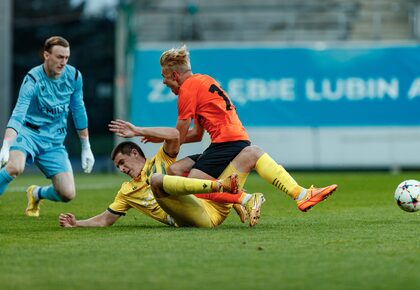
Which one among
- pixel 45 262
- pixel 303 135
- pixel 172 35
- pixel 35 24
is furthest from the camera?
pixel 35 24

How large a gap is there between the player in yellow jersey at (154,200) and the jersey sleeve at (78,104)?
1391mm

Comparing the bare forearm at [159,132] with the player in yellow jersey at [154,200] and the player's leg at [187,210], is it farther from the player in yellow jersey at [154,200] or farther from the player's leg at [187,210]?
the player's leg at [187,210]

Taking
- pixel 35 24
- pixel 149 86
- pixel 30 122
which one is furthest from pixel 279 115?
pixel 30 122

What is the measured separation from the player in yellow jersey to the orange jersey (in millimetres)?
318

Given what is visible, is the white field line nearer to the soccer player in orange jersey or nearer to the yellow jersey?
the yellow jersey

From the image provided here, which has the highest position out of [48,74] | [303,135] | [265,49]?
[48,74]

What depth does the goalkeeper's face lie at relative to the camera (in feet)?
28.7

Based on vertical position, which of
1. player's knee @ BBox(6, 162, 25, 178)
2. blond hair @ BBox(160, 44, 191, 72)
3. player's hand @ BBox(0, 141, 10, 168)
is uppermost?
blond hair @ BBox(160, 44, 191, 72)

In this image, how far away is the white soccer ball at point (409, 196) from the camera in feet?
30.6

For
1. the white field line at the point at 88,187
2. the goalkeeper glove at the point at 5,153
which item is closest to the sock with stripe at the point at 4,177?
the goalkeeper glove at the point at 5,153

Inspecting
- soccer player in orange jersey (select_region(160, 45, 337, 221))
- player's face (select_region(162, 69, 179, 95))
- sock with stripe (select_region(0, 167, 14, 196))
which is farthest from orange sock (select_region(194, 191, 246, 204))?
sock with stripe (select_region(0, 167, 14, 196))

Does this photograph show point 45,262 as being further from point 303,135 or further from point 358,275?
point 303,135

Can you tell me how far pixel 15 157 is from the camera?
9.75 meters

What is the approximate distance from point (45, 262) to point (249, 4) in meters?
21.6
